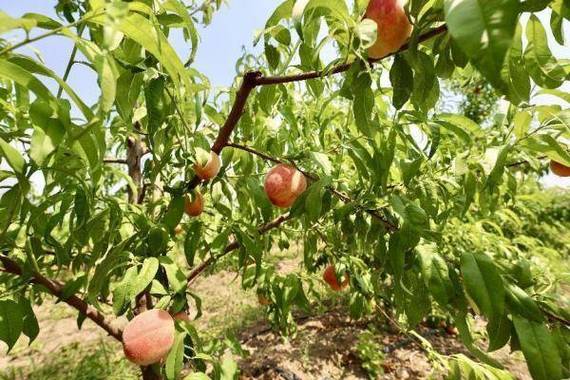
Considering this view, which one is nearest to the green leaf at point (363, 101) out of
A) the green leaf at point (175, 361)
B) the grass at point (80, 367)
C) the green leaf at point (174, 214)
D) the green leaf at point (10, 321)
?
the green leaf at point (174, 214)

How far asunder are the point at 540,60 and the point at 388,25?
226 millimetres

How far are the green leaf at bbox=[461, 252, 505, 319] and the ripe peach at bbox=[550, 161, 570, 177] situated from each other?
0.64m

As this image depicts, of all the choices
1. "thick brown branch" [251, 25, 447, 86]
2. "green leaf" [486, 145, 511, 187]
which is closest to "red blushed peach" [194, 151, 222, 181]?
"thick brown branch" [251, 25, 447, 86]

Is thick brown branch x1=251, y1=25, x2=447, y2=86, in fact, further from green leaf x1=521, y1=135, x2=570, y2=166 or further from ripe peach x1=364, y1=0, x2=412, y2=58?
green leaf x1=521, y1=135, x2=570, y2=166

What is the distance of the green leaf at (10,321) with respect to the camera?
86cm

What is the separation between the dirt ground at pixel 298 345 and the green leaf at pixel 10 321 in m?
1.69

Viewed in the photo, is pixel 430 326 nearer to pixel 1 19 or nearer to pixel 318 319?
pixel 318 319

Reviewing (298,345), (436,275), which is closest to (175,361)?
(436,275)

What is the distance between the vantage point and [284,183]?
3.42ft

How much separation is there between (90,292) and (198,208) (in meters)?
0.41

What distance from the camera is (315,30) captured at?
0.67 meters

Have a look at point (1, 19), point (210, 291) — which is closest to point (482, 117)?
point (210, 291)

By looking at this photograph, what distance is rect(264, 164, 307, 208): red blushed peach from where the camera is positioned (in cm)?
104

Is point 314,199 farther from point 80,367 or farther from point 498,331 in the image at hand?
point 80,367
